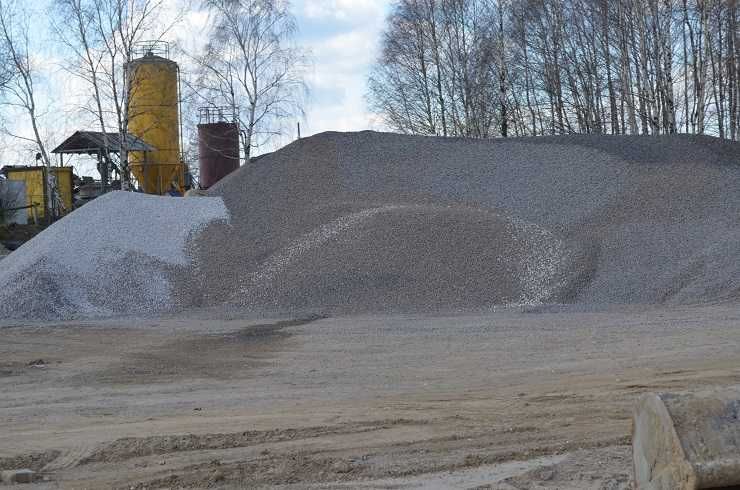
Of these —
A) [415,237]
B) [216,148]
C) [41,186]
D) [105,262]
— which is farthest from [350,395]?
[41,186]

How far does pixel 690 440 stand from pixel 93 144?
32.6 m

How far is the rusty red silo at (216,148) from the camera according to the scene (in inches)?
1350

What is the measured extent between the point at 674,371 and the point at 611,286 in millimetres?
7952

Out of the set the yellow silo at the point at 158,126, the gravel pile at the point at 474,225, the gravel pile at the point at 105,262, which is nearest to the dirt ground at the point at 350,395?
the gravel pile at the point at 105,262

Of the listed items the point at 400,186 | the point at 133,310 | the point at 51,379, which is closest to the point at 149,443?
the point at 51,379

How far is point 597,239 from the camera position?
20.3m

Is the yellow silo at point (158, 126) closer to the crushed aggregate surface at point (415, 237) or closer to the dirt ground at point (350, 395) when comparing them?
the crushed aggregate surface at point (415, 237)

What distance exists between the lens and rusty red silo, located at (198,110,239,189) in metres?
34.3

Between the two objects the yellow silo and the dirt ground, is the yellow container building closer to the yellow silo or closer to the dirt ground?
the yellow silo

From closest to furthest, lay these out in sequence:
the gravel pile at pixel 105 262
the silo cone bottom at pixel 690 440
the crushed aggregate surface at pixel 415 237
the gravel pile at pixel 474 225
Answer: the silo cone bottom at pixel 690 440 → the gravel pile at pixel 474 225 → the crushed aggregate surface at pixel 415 237 → the gravel pile at pixel 105 262

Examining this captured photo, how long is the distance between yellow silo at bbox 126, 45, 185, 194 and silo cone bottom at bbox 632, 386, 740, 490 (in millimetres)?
30801

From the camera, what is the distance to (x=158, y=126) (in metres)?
35.3

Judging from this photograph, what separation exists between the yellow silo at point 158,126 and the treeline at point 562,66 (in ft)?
33.4

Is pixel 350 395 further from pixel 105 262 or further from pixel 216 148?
pixel 216 148
